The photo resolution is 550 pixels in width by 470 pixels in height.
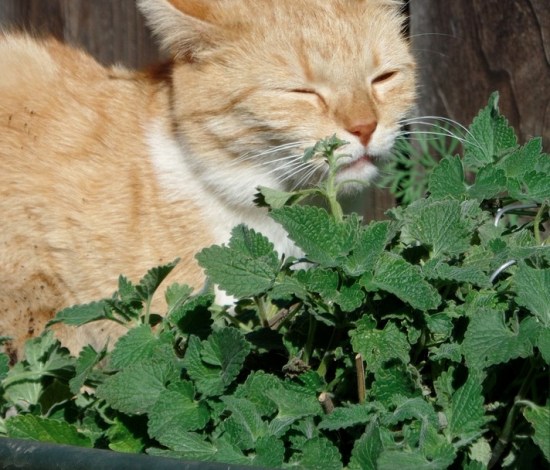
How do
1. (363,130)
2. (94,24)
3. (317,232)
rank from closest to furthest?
(317,232) < (363,130) < (94,24)

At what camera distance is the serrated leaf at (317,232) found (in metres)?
1.27

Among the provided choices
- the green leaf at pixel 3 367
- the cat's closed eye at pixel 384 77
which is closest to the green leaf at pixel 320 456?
the green leaf at pixel 3 367

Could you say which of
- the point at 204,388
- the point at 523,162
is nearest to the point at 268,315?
the point at 204,388

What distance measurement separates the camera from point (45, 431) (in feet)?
4.37

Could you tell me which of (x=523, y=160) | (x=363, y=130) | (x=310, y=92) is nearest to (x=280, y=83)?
(x=310, y=92)

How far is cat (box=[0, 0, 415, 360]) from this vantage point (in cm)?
279

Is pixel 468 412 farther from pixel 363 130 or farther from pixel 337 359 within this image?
pixel 363 130

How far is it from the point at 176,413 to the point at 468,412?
1.28 ft

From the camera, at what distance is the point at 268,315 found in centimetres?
155

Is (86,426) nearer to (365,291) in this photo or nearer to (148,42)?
(365,291)

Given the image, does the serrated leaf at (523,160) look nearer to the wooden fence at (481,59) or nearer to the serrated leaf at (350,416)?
the serrated leaf at (350,416)

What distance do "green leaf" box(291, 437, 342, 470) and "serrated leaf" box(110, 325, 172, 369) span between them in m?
0.31

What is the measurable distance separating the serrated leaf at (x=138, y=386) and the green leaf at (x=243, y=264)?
0.15m

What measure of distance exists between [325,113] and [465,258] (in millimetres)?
1323
